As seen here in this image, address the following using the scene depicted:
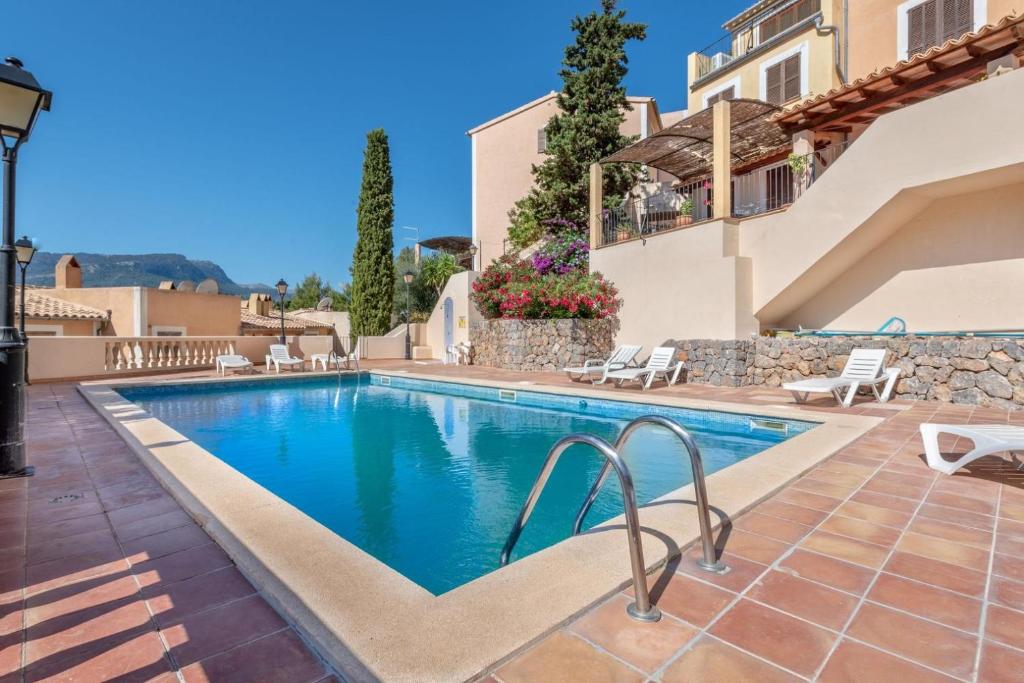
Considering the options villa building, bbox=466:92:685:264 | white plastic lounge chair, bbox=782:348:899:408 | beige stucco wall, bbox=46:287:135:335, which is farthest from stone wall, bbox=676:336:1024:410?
beige stucco wall, bbox=46:287:135:335

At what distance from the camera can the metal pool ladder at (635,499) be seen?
6.71 feet

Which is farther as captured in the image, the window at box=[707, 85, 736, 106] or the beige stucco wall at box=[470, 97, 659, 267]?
the beige stucco wall at box=[470, 97, 659, 267]

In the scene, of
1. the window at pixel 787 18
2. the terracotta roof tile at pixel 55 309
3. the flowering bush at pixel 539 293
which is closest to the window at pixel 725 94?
the window at pixel 787 18

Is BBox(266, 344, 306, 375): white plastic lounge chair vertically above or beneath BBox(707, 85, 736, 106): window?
beneath

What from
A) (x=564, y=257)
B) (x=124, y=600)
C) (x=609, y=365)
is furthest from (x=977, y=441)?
(x=564, y=257)

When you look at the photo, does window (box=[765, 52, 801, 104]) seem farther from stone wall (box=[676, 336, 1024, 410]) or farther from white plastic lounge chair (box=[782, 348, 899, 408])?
white plastic lounge chair (box=[782, 348, 899, 408])

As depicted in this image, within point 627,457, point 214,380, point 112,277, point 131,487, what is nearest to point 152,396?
point 214,380

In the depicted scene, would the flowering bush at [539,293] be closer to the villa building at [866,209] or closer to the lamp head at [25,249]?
the villa building at [866,209]

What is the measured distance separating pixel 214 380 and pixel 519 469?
961 cm

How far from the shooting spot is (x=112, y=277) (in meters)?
129

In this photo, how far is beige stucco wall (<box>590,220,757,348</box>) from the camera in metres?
10.7

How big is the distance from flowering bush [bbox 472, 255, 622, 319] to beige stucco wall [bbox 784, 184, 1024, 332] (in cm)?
533

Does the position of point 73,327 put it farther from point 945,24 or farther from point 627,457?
point 945,24

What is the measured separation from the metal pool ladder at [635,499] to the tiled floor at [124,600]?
4.08 feet
